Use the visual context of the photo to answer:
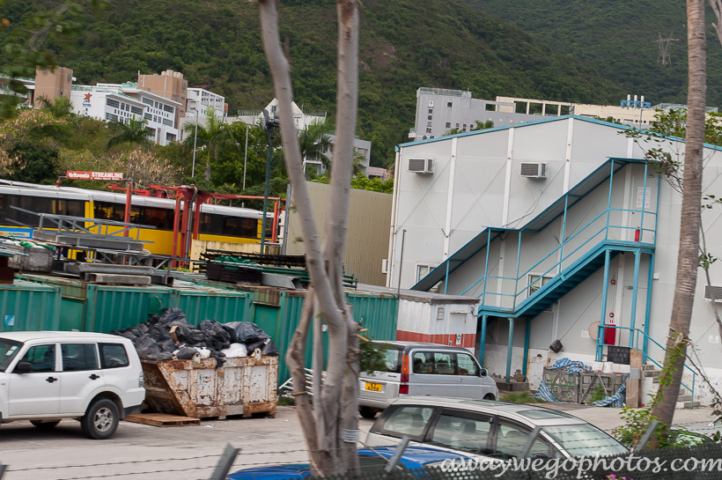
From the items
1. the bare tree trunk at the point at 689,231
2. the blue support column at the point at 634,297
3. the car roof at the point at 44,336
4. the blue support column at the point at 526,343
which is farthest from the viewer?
the blue support column at the point at 526,343

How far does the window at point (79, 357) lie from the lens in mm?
12211

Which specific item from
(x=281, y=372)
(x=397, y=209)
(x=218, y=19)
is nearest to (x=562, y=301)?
(x=397, y=209)

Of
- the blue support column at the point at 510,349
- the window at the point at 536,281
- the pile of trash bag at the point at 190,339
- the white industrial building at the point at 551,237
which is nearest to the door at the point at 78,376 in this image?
the pile of trash bag at the point at 190,339

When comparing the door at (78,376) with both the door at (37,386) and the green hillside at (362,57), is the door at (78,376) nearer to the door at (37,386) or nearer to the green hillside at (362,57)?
the door at (37,386)

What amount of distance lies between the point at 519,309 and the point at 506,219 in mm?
3320

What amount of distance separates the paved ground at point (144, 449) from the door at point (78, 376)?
1.82ft

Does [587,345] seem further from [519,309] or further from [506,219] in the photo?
[506,219]

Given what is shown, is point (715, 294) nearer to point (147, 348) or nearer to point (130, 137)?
point (147, 348)

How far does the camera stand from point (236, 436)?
13961 mm

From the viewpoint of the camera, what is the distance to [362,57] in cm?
13538

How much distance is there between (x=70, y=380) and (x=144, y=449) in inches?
62.6

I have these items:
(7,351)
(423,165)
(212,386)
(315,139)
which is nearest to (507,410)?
(7,351)

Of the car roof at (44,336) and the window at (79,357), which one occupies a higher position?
the car roof at (44,336)

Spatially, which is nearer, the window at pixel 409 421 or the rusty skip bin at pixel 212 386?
the window at pixel 409 421
